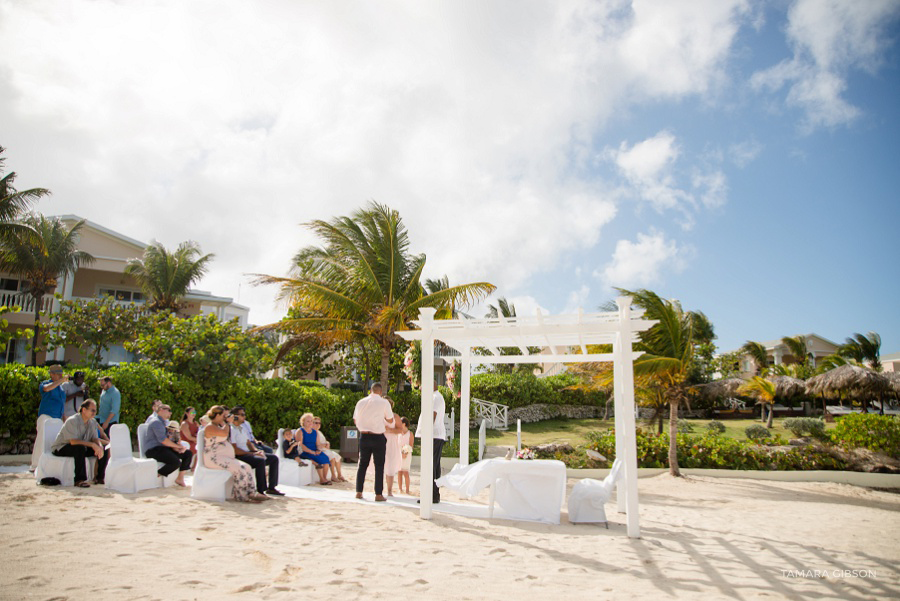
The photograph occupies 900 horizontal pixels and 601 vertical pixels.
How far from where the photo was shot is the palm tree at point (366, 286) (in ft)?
52.3

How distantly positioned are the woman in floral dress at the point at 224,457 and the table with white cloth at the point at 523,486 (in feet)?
9.49

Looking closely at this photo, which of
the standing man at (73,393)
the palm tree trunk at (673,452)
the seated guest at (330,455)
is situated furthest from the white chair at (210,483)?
the palm tree trunk at (673,452)

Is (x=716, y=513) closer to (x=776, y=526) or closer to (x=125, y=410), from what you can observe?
(x=776, y=526)

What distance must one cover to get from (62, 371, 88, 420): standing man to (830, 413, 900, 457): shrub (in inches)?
665

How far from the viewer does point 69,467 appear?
308 inches

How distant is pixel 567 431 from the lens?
890 inches

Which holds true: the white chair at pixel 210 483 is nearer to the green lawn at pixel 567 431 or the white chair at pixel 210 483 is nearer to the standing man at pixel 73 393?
the standing man at pixel 73 393

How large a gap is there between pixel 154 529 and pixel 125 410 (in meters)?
8.09

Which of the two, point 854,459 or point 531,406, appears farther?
point 531,406

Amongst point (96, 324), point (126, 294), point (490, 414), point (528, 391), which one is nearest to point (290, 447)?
point (96, 324)

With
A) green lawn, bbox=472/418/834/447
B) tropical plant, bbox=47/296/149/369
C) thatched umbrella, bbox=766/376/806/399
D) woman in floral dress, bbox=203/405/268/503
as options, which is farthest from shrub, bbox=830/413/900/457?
tropical plant, bbox=47/296/149/369

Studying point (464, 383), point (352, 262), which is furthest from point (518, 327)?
point (352, 262)

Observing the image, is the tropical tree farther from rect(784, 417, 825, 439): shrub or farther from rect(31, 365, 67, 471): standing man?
rect(31, 365, 67, 471): standing man

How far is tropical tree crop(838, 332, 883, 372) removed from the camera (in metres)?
36.6
